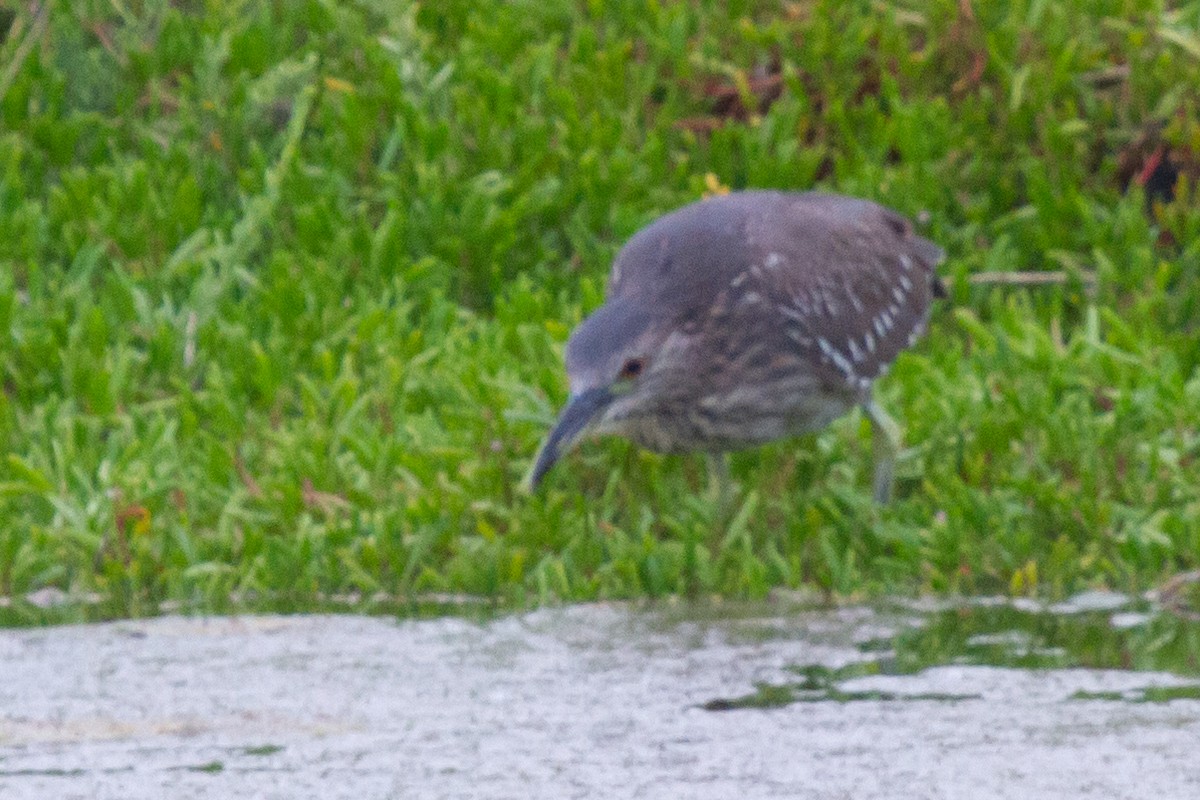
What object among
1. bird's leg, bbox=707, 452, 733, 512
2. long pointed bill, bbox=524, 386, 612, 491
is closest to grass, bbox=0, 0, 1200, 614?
bird's leg, bbox=707, 452, 733, 512

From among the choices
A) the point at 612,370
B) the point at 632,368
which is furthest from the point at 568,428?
the point at 632,368

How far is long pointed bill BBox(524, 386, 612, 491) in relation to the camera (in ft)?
18.4

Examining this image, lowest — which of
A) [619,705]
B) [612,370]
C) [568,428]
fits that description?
[619,705]

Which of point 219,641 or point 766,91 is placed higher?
point 766,91

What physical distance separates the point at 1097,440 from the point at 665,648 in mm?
1682

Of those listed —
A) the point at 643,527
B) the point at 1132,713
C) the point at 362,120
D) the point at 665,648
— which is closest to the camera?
the point at 1132,713

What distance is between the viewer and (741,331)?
6.33 meters

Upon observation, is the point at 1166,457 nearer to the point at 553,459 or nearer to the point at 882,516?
the point at 882,516

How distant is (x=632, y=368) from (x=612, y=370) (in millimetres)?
135

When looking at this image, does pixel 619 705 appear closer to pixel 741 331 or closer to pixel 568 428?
pixel 568 428

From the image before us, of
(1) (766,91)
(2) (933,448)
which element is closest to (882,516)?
(2) (933,448)

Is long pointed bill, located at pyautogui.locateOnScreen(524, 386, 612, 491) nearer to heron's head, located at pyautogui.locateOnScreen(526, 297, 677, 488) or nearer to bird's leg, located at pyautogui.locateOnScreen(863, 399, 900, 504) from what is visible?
heron's head, located at pyautogui.locateOnScreen(526, 297, 677, 488)

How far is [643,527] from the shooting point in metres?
6.10

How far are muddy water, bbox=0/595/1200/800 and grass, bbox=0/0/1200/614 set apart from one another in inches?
16.3
